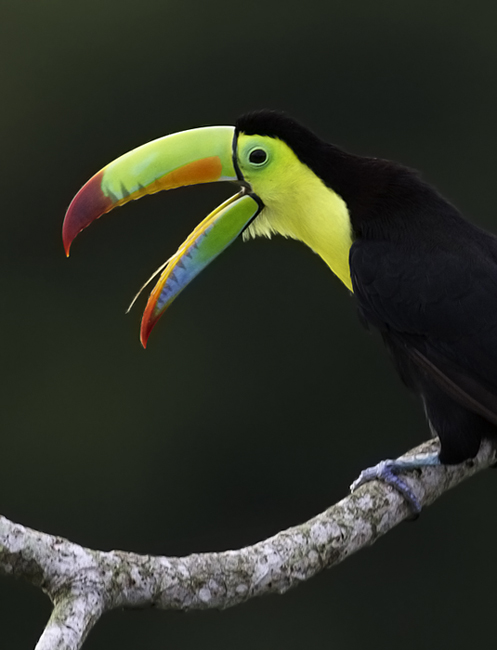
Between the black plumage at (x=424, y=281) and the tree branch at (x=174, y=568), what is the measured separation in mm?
302

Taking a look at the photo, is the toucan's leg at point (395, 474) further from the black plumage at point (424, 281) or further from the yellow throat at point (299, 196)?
the yellow throat at point (299, 196)

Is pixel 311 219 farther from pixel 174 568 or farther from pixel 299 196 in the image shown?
pixel 174 568

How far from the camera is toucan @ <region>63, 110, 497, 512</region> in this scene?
6.68ft

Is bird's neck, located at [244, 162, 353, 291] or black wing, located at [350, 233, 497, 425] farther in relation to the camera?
bird's neck, located at [244, 162, 353, 291]

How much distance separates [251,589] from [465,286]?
2.79ft

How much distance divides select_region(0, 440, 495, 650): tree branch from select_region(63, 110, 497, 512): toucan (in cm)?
23

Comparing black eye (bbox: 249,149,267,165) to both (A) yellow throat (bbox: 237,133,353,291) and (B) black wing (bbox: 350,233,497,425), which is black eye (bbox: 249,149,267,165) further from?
(B) black wing (bbox: 350,233,497,425)

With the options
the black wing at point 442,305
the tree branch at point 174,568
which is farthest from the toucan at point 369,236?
the tree branch at point 174,568

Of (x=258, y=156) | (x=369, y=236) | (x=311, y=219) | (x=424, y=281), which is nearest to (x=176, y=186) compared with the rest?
(x=258, y=156)

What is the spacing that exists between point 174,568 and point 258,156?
103 centimetres

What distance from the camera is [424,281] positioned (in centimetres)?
207

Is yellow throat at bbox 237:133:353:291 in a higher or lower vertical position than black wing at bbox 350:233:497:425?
higher

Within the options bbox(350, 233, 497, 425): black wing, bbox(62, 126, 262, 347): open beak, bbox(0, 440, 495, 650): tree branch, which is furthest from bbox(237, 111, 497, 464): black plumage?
bbox(0, 440, 495, 650): tree branch

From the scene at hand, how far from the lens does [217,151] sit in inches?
85.2
